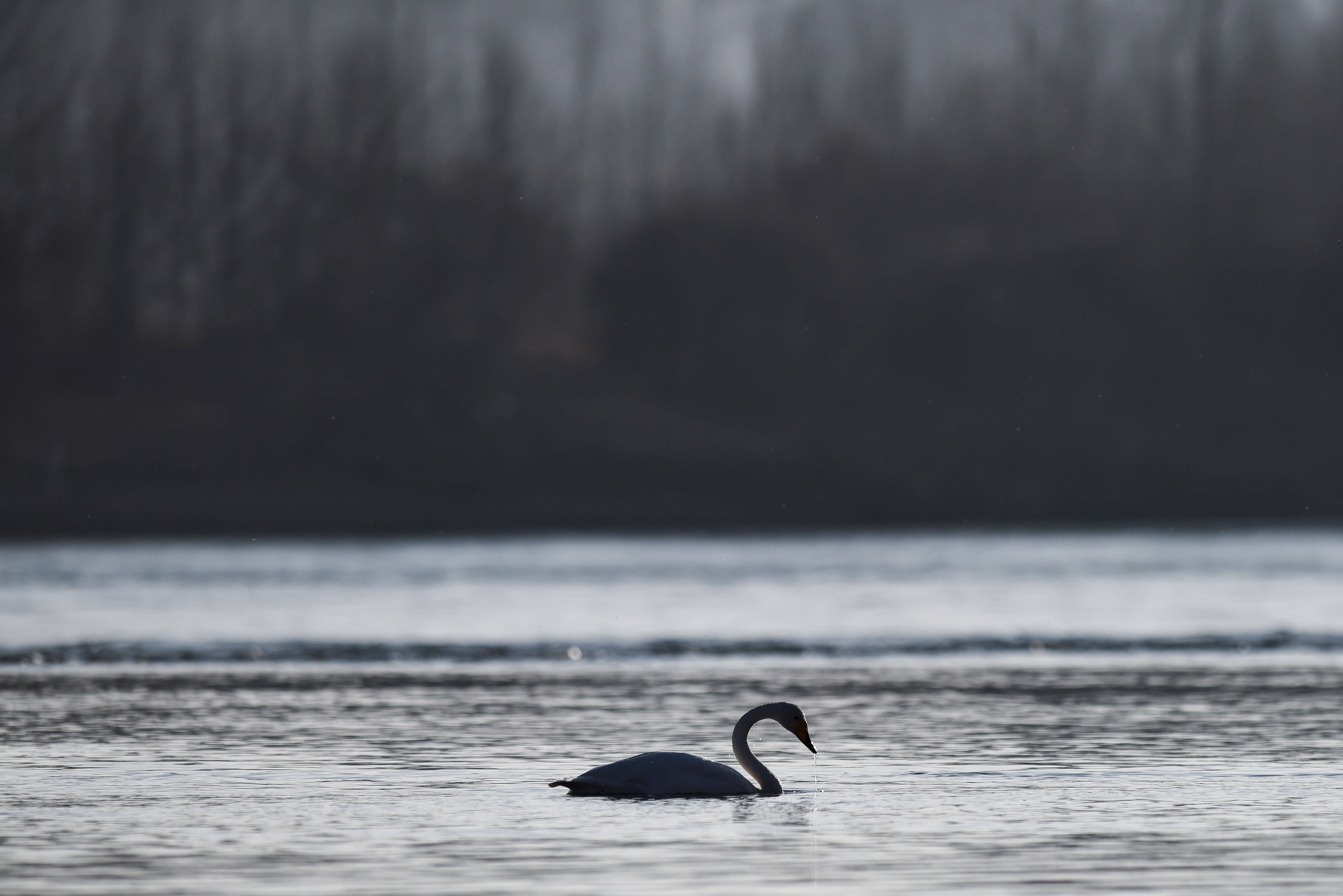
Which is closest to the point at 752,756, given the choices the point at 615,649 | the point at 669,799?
the point at 669,799

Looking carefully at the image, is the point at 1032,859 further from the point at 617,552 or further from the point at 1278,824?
the point at 617,552

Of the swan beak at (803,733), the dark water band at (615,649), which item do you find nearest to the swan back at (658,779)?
the swan beak at (803,733)

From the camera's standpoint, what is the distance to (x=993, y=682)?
23.5m

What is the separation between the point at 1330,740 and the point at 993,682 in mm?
6035

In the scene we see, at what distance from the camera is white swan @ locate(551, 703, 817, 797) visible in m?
14.7

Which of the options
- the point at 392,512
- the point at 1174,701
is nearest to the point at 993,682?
the point at 1174,701

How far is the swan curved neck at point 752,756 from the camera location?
15.1 meters

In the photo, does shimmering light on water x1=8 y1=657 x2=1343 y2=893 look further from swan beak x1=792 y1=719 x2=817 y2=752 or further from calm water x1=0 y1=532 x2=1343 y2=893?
swan beak x1=792 y1=719 x2=817 y2=752

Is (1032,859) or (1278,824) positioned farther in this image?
(1278,824)

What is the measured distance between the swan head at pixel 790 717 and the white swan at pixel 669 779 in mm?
72

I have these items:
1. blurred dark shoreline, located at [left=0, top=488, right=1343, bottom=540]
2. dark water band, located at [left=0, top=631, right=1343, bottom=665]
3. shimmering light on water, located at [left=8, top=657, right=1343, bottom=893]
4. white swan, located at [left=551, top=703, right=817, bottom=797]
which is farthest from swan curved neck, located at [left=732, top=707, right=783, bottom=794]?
blurred dark shoreline, located at [left=0, top=488, right=1343, bottom=540]

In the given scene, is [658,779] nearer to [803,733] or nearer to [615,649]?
[803,733]

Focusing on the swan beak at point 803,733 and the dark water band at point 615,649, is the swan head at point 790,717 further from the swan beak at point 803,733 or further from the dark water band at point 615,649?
the dark water band at point 615,649

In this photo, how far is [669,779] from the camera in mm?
14734
